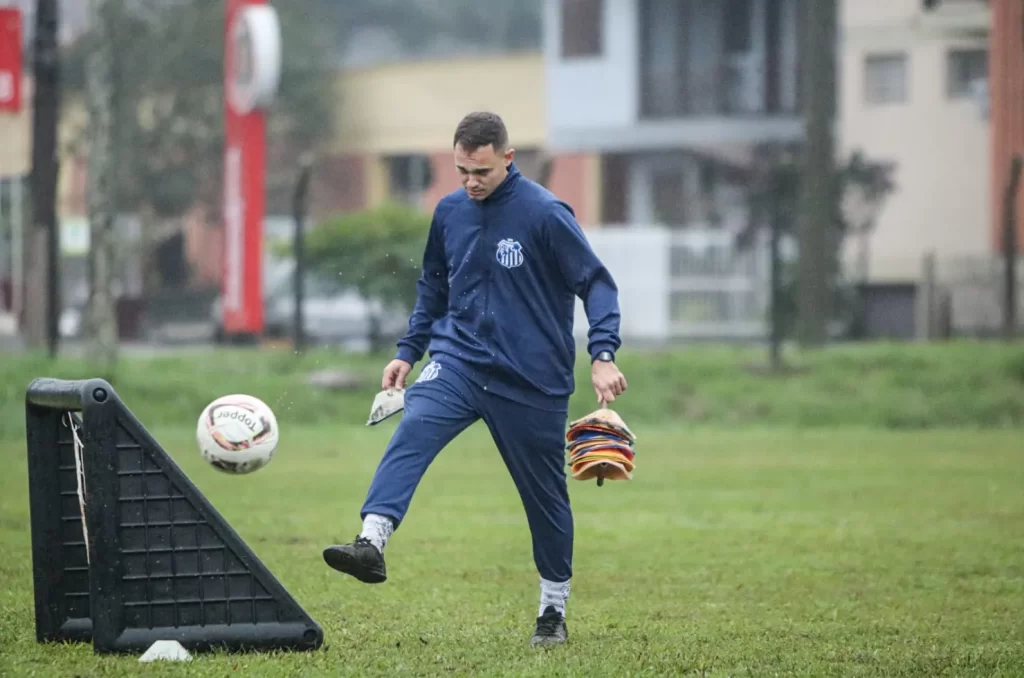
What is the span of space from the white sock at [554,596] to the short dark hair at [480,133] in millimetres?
1673

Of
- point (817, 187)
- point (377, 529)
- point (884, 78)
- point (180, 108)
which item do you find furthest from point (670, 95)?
point (377, 529)

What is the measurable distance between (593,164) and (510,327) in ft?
114

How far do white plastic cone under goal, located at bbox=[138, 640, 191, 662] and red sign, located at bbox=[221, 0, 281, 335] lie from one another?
20023 mm

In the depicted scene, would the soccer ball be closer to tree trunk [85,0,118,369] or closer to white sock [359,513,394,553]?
white sock [359,513,394,553]

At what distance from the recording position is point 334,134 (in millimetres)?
48406

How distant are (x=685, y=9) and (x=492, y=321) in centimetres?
3375

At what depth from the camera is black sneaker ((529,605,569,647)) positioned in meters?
6.57

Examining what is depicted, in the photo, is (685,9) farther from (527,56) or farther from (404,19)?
(404,19)

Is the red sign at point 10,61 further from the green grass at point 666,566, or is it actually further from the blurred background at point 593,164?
the green grass at point 666,566

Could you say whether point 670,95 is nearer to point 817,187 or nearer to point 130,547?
point 817,187

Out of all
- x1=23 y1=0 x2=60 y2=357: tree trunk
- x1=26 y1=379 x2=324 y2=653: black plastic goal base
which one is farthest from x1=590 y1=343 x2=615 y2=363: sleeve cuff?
x1=23 y1=0 x2=60 y2=357: tree trunk

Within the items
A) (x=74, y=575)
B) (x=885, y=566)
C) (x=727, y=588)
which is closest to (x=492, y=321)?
(x=74, y=575)

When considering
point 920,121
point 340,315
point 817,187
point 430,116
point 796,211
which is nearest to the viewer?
point 340,315

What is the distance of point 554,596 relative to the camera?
665cm
